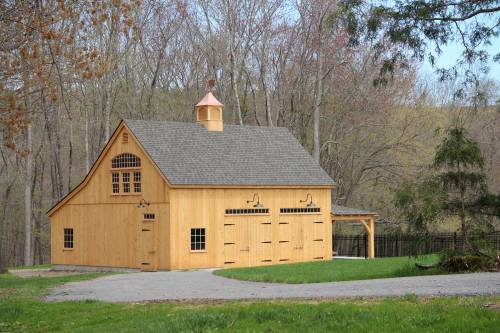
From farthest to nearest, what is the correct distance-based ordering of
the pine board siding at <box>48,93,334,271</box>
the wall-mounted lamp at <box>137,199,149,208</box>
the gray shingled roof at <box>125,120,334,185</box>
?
the gray shingled roof at <box>125,120,334,185</box> < the wall-mounted lamp at <box>137,199,149,208</box> < the pine board siding at <box>48,93,334,271</box>

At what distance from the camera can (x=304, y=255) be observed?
40.1 meters

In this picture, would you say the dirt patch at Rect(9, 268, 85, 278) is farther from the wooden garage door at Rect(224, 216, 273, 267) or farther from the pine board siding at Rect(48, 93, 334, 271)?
the wooden garage door at Rect(224, 216, 273, 267)

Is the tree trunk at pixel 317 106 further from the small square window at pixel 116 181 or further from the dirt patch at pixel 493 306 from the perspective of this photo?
the dirt patch at pixel 493 306

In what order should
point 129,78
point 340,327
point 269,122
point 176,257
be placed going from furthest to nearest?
point 129,78
point 269,122
point 176,257
point 340,327

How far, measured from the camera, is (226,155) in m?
40.0

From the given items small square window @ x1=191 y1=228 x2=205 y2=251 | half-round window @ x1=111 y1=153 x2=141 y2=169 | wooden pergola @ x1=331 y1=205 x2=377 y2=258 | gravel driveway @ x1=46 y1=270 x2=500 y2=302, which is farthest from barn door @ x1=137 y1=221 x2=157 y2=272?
wooden pergola @ x1=331 y1=205 x2=377 y2=258

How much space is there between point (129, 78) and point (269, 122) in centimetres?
1025

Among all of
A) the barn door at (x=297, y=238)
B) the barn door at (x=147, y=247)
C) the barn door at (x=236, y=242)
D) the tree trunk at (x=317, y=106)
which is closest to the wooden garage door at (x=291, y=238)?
the barn door at (x=297, y=238)

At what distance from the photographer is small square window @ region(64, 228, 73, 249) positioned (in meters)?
40.5

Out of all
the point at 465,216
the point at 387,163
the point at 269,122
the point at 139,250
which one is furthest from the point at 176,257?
the point at 387,163

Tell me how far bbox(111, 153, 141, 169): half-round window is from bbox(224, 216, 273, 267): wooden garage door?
466 cm

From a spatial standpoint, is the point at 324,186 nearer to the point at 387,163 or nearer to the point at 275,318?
the point at 387,163

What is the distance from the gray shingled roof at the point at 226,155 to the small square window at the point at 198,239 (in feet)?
6.68

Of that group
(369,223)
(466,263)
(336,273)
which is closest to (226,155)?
(369,223)
